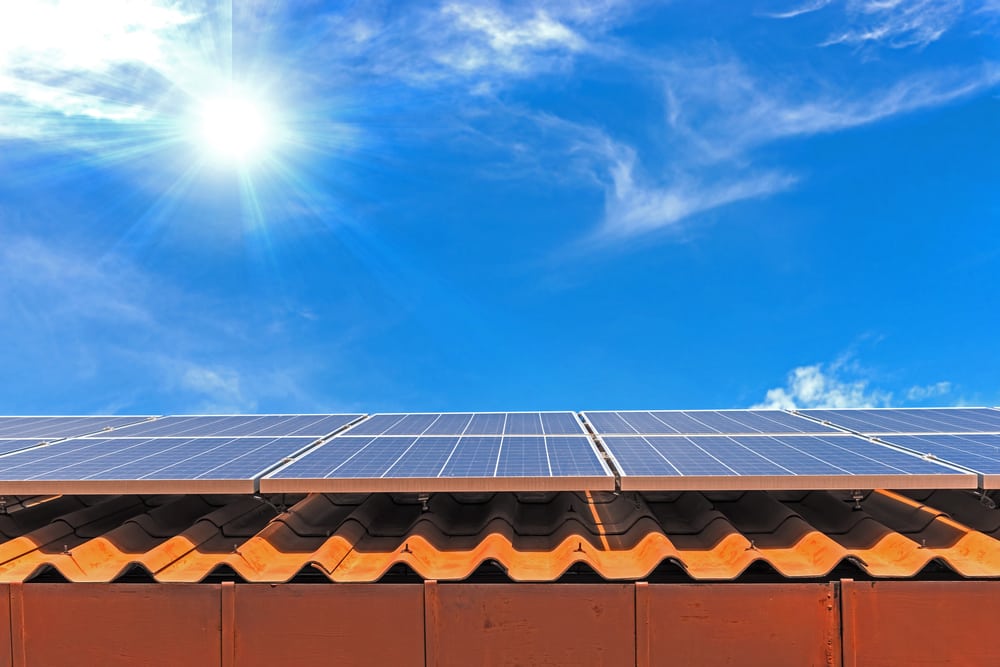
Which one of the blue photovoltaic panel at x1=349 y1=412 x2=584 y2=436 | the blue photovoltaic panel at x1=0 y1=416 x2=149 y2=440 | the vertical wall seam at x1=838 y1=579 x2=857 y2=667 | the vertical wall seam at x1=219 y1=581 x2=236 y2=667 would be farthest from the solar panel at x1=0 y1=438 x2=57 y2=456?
the vertical wall seam at x1=838 y1=579 x2=857 y2=667

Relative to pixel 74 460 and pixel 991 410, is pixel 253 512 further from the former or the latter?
pixel 991 410

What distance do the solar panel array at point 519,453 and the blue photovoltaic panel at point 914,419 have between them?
0.04m

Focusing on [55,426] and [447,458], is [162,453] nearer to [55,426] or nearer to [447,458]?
[447,458]

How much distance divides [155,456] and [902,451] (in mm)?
12792

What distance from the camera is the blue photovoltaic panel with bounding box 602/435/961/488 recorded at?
739 centimetres

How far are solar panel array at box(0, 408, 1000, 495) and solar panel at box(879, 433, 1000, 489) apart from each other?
3 centimetres

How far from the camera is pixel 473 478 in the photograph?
7434 millimetres

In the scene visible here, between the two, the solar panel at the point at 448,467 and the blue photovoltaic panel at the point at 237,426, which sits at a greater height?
the blue photovoltaic panel at the point at 237,426

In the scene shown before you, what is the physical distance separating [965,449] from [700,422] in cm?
Answer: 449

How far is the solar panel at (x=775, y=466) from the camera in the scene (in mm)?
7293

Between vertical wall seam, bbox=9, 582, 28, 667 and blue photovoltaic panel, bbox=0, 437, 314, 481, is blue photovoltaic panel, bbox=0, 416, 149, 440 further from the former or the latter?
vertical wall seam, bbox=9, 582, 28, 667

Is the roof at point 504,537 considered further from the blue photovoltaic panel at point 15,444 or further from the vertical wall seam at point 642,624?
the blue photovoltaic panel at point 15,444

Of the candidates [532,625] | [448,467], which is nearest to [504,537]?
[532,625]

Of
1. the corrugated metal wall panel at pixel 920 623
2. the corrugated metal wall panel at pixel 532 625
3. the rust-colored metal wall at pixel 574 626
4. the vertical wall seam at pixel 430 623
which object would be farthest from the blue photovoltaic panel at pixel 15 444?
the corrugated metal wall panel at pixel 920 623
